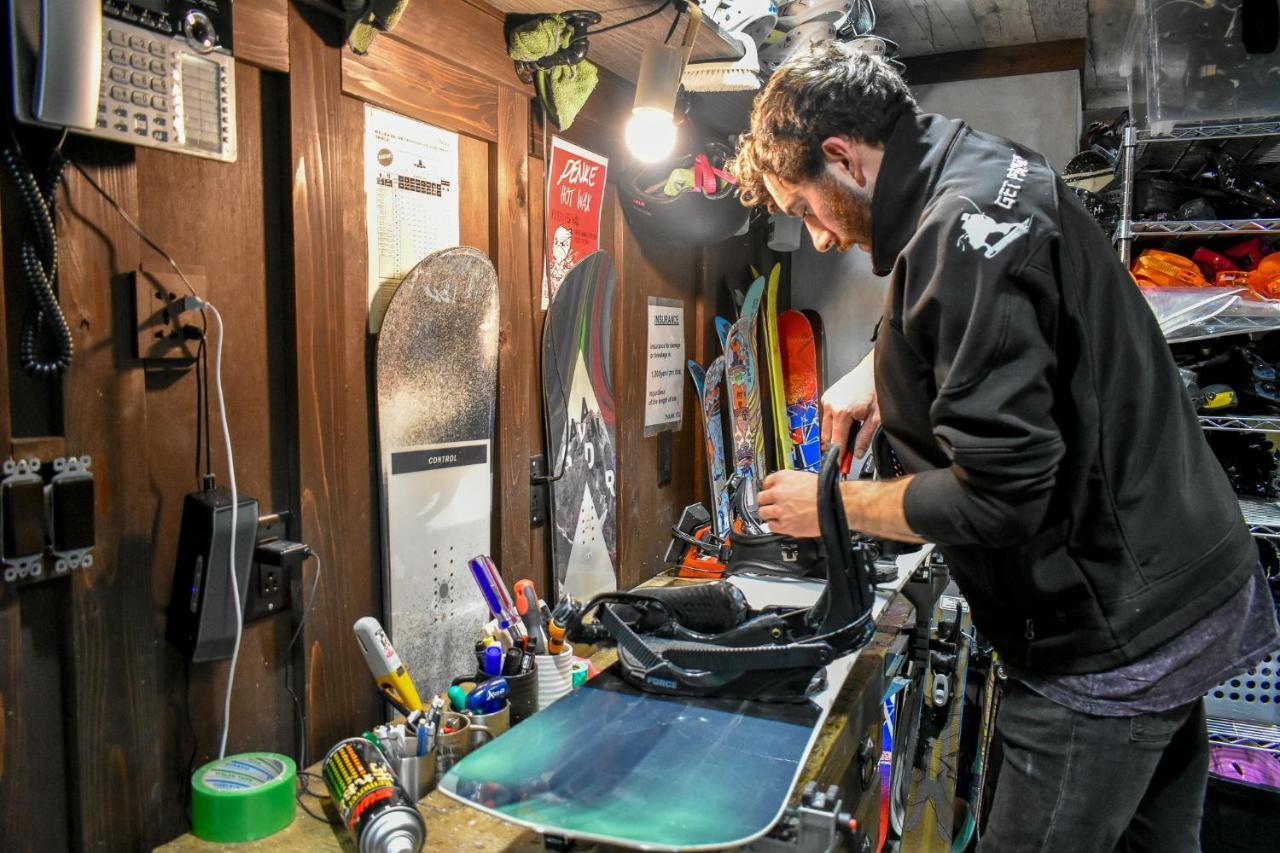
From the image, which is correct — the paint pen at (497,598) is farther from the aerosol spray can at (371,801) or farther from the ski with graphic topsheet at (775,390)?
the ski with graphic topsheet at (775,390)

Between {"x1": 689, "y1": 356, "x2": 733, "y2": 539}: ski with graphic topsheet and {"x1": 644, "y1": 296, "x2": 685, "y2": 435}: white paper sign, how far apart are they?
0.27 feet

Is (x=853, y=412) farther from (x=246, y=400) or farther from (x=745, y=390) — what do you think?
(x=745, y=390)

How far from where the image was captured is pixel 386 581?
1616 millimetres

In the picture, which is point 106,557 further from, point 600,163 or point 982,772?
point 982,772

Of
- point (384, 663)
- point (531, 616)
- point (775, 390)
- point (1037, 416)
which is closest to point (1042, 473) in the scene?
point (1037, 416)

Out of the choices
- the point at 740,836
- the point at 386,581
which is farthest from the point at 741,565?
the point at 740,836

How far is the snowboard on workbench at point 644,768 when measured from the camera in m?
0.89

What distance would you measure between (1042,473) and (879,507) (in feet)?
0.82

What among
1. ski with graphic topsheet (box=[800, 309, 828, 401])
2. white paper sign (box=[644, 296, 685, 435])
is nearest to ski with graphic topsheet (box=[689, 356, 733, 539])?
white paper sign (box=[644, 296, 685, 435])

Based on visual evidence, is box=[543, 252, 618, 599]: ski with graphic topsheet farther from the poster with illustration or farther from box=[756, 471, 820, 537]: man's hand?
box=[756, 471, 820, 537]: man's hand

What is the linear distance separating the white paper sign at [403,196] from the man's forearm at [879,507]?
0.92 metres

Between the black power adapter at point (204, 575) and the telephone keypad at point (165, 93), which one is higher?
the telephone keypad at point (165, 93)

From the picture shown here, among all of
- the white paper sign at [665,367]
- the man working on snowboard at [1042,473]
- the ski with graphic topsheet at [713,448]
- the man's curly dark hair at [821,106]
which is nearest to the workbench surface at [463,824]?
the man working on snowboard at [1042,473]

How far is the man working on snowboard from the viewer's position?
115cm
